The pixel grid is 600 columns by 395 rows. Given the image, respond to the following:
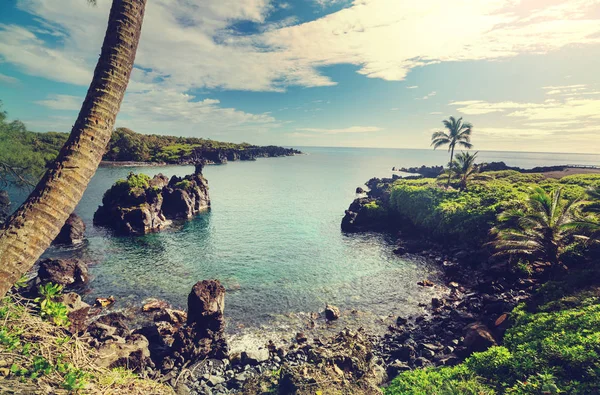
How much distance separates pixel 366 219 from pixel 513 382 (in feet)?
→ 147

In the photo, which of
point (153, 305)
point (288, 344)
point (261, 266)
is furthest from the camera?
point (261, 266)

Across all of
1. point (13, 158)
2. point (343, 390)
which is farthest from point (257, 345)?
point (13, 158)

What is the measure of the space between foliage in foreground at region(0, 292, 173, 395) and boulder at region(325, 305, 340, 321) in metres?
18.9

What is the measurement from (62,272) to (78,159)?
1209 inches

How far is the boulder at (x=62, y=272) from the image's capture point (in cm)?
2862

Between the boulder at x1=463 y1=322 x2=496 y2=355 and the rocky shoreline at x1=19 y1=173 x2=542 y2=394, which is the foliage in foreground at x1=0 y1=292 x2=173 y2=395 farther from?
the boulder at x1=463 y1=322 x2=496 y2=355

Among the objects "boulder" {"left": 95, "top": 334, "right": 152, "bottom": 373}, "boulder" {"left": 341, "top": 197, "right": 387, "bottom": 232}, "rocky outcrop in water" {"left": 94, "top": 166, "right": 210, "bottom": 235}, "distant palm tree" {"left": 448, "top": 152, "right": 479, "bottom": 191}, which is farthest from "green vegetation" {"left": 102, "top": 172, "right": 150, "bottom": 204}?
"distant palm tree" {"left": 448, "top": 152, "right": 479, "bottom": 191}

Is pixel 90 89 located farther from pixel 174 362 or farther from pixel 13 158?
pixel 13 158

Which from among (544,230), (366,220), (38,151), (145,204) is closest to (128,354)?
(544,230)

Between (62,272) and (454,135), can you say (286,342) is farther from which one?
(454,135)

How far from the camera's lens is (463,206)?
41.5 metres

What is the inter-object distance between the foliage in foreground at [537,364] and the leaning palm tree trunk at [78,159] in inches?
568

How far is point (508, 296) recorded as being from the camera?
24.5m

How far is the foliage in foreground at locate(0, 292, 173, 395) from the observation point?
6703 millimetres
